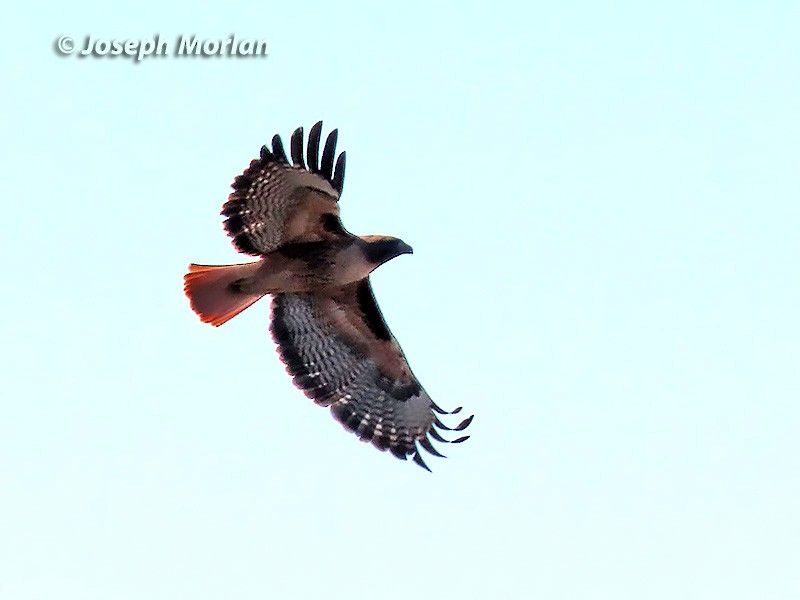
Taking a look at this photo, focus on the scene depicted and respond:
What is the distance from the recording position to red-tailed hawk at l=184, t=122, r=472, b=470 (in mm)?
13234

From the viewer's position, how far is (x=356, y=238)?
1369cm

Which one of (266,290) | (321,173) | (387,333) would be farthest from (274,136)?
(387,333)

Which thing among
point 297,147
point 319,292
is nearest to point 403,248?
point 319,292

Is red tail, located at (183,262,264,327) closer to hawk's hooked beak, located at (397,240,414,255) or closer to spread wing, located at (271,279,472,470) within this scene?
spread wing, located at (271,279,472,470)

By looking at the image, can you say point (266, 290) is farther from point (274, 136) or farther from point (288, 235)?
point (274, 136)

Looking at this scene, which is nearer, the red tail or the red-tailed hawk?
the red-tailed hawk

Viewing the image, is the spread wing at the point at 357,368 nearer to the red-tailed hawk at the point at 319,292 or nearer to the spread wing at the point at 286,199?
the red-tailed hawk at the point at 319,292

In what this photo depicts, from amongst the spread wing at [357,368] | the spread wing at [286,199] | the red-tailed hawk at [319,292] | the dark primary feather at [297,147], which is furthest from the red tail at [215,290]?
the dark primary feather at [297,147]

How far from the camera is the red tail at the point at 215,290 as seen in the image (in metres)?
13.7

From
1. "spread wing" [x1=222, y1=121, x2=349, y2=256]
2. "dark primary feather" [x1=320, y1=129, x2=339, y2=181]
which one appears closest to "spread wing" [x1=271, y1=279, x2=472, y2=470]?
"spread wing" [x1=222, y1=121, x2=349, y2=256]

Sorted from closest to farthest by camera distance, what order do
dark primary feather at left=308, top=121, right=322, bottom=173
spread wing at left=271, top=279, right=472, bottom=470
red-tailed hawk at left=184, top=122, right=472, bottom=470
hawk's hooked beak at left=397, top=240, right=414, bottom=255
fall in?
dark primary feather at left=308, top=121, right=322, bottom=173, red-tailed hawk at left=184, top=122, right=472, bottom=470, hawk's hooked beak at left=397, top=240, right=414, bottom=255, spread wing at left=271, top=279, right=472, bottom=470

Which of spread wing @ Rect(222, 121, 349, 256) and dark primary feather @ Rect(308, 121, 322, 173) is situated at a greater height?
dark primary feather @ Rect(308, 121, 322, 173)

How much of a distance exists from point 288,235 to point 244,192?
63 cm

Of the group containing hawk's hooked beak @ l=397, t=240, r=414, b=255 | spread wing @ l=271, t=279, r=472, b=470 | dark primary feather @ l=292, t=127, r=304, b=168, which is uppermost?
dark primary feather @ l=292, t=127, r=304, b=168
